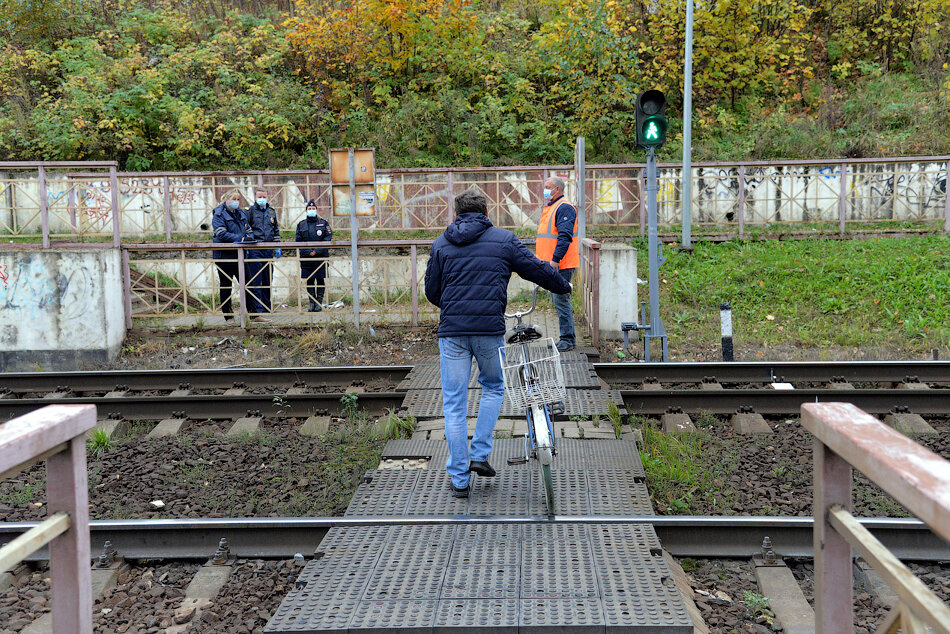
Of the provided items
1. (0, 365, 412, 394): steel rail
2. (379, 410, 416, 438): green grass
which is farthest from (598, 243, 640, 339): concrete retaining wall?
(379, 410, 416, 438): green grass

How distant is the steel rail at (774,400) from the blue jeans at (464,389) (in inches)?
119

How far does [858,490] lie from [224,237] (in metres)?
11.3

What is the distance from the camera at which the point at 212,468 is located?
24.2ft

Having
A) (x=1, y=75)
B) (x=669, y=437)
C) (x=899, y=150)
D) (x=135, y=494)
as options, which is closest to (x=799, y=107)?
(x=899, y=150)

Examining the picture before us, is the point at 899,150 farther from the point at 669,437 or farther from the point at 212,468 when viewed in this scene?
the point at 212,468

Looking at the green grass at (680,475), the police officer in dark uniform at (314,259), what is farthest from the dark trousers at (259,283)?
the green grass at (680,475)

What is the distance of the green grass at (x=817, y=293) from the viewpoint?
40.0 feet

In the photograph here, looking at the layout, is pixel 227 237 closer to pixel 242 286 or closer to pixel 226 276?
pixel 226 276

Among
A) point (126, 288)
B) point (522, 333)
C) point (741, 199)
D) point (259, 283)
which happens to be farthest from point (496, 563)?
point (741, 199)

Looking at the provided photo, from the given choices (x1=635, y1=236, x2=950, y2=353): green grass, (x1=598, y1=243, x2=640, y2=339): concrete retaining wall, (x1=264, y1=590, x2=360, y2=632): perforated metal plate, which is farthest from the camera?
(x1=635, y1=236, x2=950, y2=353): green grass

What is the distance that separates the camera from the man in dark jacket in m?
5.76

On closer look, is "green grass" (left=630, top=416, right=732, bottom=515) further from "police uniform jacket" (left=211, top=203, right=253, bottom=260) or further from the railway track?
"police uniform jacket" (left=211, top=203, right=253, bottom=260)

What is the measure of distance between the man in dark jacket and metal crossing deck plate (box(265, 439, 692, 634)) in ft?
1.79

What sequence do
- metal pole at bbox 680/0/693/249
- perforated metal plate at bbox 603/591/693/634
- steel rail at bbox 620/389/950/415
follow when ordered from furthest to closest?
metal pole at bbox 680/0/693/249 < steel rail at bbox 620/389/950/415 < perforated metal plate at bbox 603/591/693/634
